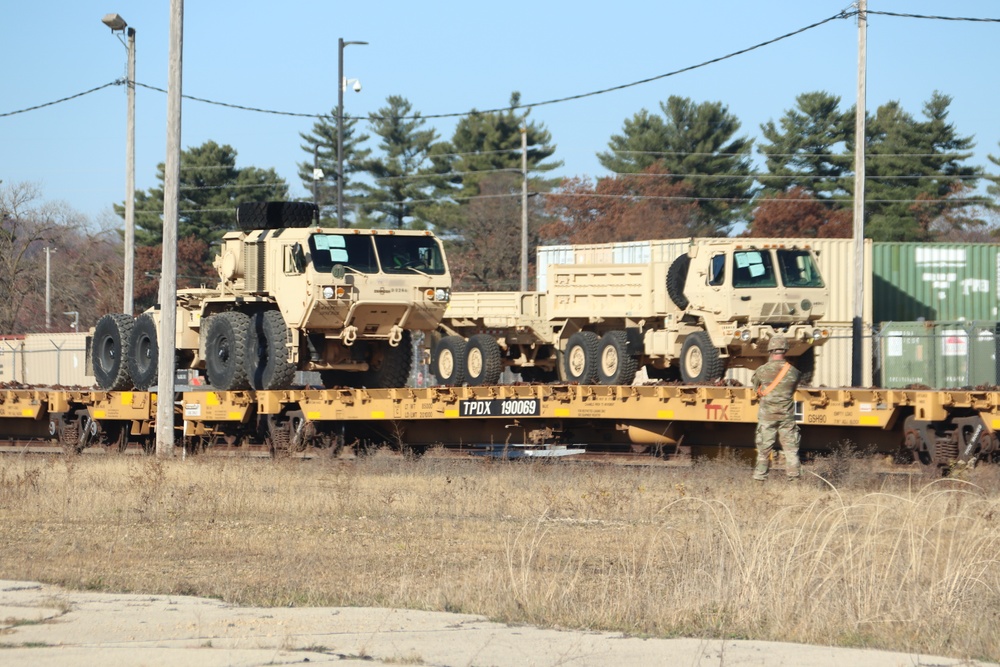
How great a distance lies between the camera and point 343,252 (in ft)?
62.8

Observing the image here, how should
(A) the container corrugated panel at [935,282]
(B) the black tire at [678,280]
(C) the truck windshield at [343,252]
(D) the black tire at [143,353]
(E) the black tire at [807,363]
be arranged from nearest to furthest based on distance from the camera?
(C) the truck windshield at [343,252] < (D) the black tire at [143,353] < (E) the black tire at [807,363] < (B) the black tire at [678,280] < (A) the container corrugated panel at [935,282]

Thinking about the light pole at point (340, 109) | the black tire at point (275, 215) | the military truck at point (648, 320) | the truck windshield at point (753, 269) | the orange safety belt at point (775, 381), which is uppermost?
the light pole at point (340, 109)

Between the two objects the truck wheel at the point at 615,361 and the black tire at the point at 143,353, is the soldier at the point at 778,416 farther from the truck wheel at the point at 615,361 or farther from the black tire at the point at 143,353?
the black tire at the point at 143,353

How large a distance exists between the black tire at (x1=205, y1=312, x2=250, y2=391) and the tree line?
4313 centimetres

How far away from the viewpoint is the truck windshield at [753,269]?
846 inches

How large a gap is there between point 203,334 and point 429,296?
3.42m

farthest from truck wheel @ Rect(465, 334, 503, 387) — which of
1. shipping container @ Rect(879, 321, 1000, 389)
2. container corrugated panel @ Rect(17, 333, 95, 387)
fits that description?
container corrugated panel @ Rect(17, 333, 95, 387)

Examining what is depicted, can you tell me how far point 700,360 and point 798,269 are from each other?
6.64 feet

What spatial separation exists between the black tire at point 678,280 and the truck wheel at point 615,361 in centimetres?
103

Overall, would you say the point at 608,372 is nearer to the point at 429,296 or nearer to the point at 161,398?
the point at 429,296

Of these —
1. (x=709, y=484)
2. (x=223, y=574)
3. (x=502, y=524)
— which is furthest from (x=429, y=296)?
(x=223, y=574)

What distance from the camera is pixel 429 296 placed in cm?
1933

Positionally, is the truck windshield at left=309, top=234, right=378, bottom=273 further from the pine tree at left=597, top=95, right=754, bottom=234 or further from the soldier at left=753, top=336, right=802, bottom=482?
the pine tree at left=597, top=95, right=754, bottom=234

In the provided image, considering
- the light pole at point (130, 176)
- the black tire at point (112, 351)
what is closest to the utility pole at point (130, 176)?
the light pole at point (130, 176)
